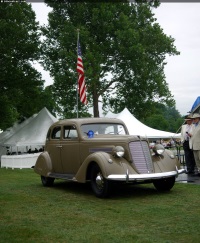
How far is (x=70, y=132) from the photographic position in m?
10.2

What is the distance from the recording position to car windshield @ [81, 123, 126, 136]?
988cm

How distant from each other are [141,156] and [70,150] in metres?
2.06

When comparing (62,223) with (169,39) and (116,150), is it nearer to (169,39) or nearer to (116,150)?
(116,150)

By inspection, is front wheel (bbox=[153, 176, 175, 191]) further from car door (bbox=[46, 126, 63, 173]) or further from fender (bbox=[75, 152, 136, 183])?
car door (bbox=[46, 126, 63, 173])

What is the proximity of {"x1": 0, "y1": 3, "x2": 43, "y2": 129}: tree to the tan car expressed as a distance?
56.5 ft

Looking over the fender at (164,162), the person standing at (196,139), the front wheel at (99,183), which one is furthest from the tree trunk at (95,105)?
the front wheel at (99,183)

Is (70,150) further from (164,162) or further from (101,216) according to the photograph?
(101,216)

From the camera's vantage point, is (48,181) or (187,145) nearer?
(48,181)

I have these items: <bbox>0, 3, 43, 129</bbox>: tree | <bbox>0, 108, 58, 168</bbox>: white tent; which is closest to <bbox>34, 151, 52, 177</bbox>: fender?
<bbox>0, 108, 58, 168</bbox>: white tent

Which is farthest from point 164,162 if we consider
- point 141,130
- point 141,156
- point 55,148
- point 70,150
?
point 141,130

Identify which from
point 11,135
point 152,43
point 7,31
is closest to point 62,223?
point 11,135

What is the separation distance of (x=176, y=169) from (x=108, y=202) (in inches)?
73.9

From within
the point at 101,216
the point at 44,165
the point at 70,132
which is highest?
the point at 70,132

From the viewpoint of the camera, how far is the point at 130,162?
27.9 feet
